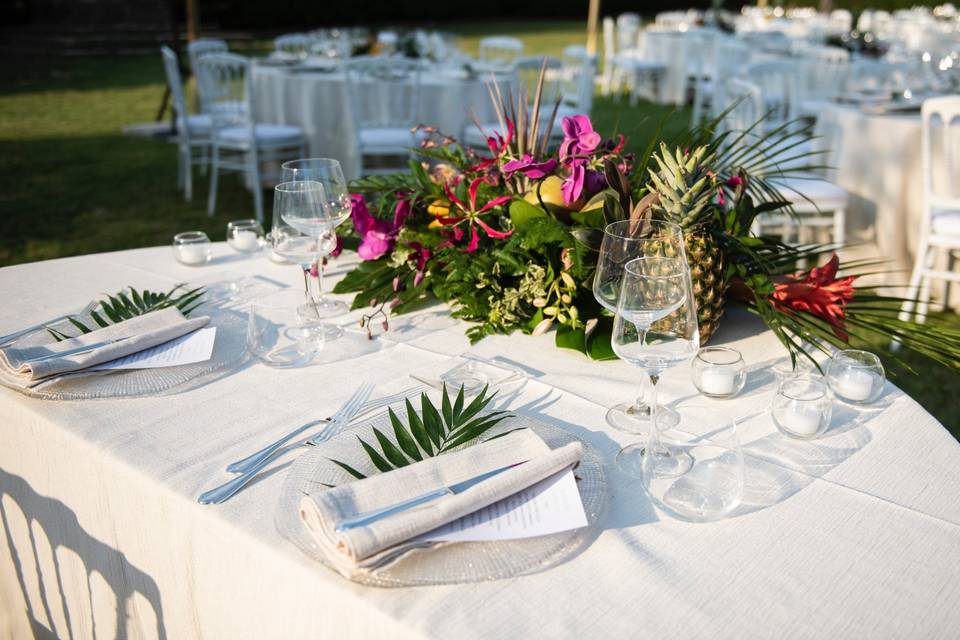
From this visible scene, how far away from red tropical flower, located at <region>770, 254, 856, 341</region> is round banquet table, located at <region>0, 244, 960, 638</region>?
100 millimetres

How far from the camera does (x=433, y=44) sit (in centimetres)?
687

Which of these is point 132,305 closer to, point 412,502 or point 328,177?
point 328,177

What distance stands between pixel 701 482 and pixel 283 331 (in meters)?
0.82

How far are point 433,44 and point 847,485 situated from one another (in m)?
6.49

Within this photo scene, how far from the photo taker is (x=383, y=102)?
201 inches

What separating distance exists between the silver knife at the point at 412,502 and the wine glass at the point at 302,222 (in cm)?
61

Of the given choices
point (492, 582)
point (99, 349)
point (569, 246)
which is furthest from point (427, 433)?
point (99, 349)

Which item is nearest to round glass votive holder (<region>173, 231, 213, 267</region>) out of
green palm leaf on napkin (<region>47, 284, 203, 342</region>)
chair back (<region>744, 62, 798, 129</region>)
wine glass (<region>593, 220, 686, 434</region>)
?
green palm leaf on napkin (<region>47, 284, 203, 342</region>)

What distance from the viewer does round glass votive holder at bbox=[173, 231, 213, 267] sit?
1.81 meters

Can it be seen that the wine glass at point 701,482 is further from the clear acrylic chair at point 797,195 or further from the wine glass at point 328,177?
the clear acrylic chair at point 797,195

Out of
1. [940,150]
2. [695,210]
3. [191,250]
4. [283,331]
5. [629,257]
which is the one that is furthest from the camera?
[940,150]

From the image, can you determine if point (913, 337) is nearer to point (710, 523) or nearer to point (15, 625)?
point (710, 523)

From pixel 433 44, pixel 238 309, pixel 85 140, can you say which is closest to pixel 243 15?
pixel 85 140

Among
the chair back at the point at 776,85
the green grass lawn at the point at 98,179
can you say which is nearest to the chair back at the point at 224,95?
the green grass lawn at the point at 98,179
